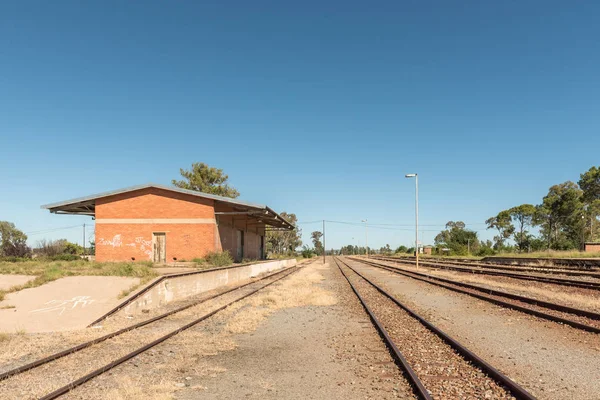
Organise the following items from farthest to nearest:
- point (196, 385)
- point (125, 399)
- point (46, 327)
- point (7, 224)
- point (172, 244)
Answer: point (7, 224), point (172, 244), point (46, 327), point (196, 385), point (125, 399)

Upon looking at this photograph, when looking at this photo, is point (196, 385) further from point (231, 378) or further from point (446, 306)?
point (446, 306)

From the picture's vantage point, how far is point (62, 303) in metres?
12.3

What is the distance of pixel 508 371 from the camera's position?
257 inches

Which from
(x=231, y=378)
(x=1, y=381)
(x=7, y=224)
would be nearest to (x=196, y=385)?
(x=231, y=378)

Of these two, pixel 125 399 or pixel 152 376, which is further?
pixel 152 376

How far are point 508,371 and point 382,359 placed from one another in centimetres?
193

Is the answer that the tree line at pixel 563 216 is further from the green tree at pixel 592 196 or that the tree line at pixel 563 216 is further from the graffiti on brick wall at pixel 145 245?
the graffiti on brick wall at pixel 145 245

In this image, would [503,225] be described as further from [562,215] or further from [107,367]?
[107,367]

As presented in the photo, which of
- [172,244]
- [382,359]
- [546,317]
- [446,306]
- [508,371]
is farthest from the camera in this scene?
[172,244]

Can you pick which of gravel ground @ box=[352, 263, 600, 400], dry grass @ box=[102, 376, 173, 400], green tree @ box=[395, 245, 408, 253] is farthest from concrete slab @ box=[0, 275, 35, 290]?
green tree @ box=[395, 245, 408, 253]

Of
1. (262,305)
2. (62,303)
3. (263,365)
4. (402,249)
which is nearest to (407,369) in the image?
(263,365)

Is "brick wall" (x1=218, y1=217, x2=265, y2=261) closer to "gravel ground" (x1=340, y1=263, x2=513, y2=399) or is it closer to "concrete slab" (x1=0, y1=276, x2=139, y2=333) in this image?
"concrete slab" (x1=0, y1=276, x2=139, y2=333)

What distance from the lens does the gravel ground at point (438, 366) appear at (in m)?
5.63

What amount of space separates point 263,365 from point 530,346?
504cm
